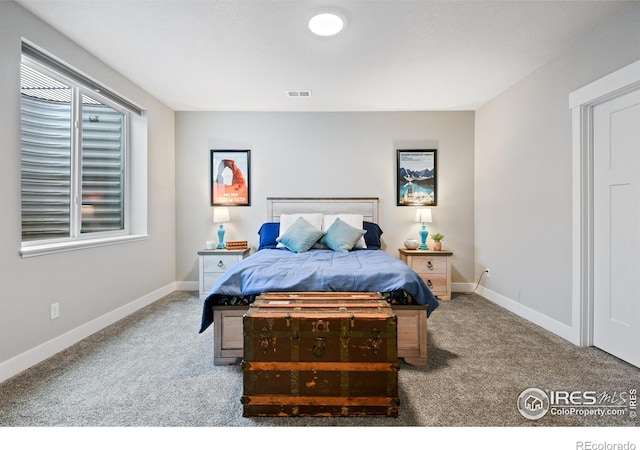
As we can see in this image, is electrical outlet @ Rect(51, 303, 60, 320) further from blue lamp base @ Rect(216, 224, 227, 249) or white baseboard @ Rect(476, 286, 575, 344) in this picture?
white baseboard @ Rect(476, 286, 575, 344)

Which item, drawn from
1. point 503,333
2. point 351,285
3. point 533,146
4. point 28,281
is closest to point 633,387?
point 503,333

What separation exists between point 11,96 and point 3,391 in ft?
6.22

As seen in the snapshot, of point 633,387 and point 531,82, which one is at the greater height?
point 531,82

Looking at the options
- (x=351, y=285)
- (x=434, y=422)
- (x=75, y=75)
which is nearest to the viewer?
(x=434, y=422)

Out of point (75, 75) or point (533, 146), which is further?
point (533, 146)

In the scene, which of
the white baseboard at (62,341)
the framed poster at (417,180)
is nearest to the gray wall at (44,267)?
the white baseboard at (62,341)

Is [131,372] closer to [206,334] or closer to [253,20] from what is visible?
[206,334]

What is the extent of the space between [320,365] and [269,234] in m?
2.58

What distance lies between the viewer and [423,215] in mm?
4332

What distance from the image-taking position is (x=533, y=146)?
128 inches

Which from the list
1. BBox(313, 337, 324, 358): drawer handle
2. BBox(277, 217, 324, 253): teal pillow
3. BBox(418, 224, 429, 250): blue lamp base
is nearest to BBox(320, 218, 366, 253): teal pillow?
BBox(277, 217, 324, 253): teal pillow

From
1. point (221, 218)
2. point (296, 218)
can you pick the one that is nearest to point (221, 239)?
point (221, 218)

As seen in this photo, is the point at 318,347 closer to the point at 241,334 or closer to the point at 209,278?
the point at 241,334

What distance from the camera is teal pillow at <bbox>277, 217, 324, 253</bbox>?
3596 mm
